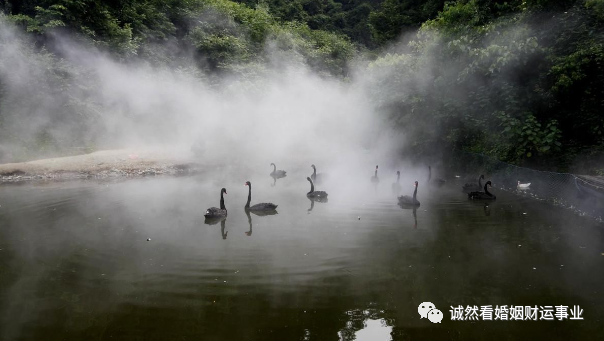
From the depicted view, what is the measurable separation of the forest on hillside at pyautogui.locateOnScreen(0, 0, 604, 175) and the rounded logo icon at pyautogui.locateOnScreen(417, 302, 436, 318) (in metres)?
11.2

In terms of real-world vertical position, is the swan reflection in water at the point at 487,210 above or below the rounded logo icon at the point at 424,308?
above

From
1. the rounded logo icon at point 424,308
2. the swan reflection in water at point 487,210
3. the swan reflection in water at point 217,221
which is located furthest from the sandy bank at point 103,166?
the rounded logo icon at point 424,308

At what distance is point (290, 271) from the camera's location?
8.38m

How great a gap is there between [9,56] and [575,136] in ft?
89.4

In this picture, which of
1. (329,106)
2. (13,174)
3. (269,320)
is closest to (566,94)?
(269,320)

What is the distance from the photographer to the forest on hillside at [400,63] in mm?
16297

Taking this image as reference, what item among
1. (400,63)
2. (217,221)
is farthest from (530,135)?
(217,221)

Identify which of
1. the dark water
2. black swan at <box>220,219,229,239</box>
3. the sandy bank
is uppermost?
the sandy bank

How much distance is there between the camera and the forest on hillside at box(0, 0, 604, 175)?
16.3 m

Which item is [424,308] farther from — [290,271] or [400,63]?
[400,63]

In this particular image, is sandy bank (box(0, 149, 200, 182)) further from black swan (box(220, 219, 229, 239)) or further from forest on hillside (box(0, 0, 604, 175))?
black swan (box(220, 219, 229, 239))

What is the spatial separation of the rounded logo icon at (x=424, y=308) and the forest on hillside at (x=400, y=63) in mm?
11201

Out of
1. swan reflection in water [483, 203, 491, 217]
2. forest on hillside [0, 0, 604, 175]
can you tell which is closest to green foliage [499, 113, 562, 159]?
forest on hillside [0, 0, 604, 175]

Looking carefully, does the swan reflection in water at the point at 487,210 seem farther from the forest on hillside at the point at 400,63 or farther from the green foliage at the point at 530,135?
the forest on hillside at the point at 400,63
